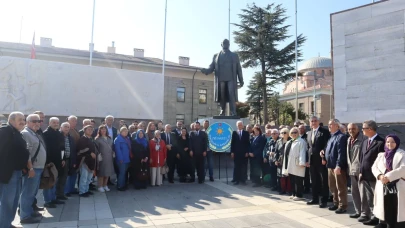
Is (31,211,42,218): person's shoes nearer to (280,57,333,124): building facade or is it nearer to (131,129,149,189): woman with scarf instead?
(131,129,149,189): woman with scarf

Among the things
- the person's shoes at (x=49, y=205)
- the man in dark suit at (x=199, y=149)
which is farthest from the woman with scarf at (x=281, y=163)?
the person's shoes at (x=49, y=205)

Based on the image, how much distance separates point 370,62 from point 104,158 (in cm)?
1108

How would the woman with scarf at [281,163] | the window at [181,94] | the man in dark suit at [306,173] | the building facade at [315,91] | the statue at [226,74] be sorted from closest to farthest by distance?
the man in dark suit at [306,173], the woman with scarf at [281,163], the statue at [226,74], the window at [181,94], the building facade at [315,91]

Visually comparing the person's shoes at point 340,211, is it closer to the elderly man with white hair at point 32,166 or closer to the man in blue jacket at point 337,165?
the man in blue jacket at point 337,165

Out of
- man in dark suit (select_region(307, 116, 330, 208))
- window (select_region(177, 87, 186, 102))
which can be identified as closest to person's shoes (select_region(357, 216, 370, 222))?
man in dark suit (select_region(307, 116, 330, 208))

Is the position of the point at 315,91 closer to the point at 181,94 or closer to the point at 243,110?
the point at 243,110

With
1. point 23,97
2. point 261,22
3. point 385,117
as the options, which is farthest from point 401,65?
point 261,22

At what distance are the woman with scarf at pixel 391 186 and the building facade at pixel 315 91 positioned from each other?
44.9 metres

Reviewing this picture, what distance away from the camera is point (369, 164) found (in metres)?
4.98

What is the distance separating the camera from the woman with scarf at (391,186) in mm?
4379

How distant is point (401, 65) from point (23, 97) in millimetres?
15296

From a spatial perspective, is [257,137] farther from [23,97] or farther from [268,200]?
[23,97]

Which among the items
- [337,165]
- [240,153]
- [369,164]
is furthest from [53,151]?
[369,164]

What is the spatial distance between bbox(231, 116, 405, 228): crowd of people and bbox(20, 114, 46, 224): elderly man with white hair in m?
5.13
